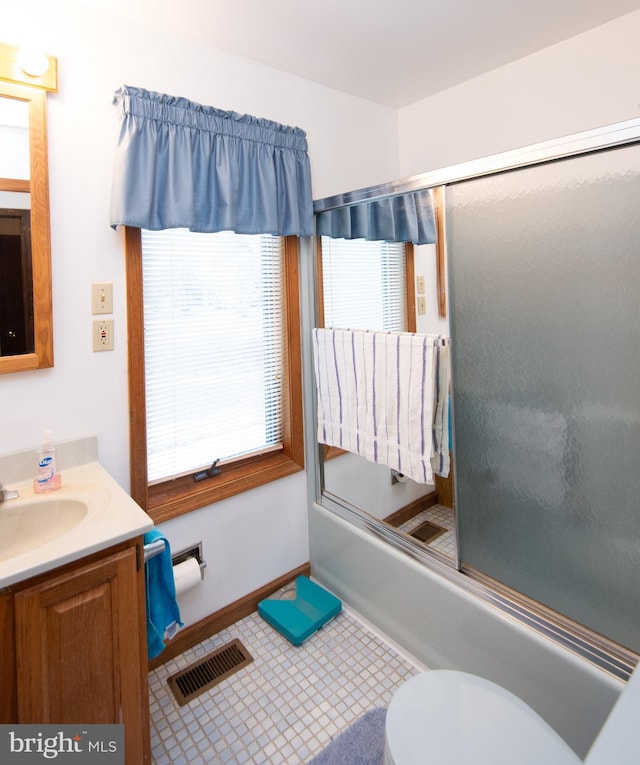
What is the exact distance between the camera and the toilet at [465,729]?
0.93 metres

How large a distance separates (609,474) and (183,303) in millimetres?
1567

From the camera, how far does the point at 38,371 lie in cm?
144

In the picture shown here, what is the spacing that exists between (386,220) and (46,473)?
1533 millimetres

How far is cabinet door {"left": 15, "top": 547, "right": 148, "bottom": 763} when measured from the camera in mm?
998

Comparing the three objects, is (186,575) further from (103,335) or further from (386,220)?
(386,220)

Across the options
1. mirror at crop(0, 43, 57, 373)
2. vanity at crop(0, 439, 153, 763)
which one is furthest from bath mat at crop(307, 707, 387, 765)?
mirror at crop(0, 43, 57, 373)

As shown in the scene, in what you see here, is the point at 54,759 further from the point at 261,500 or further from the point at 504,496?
the point at 504,496

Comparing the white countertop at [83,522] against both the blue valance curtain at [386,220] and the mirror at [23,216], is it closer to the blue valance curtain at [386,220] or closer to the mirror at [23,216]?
the mirror at [23,216]

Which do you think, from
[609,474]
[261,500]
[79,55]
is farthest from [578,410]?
[79,55]

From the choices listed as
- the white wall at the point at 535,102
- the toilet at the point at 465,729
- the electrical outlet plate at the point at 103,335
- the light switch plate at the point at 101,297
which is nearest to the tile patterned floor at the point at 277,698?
the toilet at the point at 465,729

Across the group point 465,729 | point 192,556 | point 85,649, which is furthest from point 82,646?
point 465,729

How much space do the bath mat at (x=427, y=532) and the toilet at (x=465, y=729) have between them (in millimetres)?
628

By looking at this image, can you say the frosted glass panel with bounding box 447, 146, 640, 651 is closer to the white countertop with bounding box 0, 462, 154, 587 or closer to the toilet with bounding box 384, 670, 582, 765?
the toilet with bounding box 384, 670, 582, 765

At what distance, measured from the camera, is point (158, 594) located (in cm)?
137
